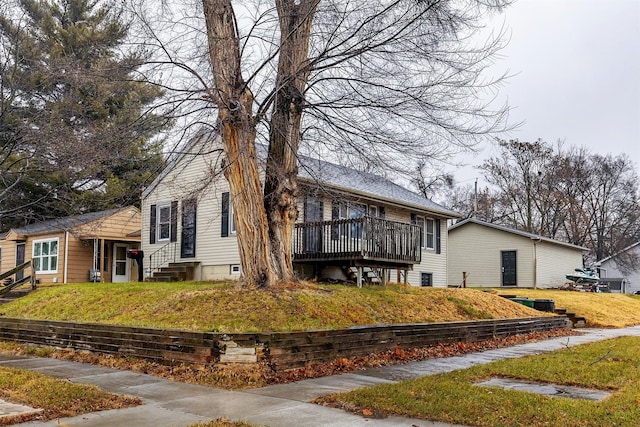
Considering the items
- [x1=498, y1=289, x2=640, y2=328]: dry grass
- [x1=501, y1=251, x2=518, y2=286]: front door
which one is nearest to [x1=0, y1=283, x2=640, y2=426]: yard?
[x1=498, y1=289, x2=640, y2=328]: dry grass

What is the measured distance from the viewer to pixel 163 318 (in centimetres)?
1059

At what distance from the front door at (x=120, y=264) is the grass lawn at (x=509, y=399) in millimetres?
20511

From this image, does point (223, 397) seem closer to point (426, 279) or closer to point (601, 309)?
point (601, 309)

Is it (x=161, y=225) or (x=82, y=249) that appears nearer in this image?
(x=161, y=225)

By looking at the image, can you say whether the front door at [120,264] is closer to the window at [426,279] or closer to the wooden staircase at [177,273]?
the wooden staircase at [177,273]

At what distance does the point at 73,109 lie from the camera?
18.0 m

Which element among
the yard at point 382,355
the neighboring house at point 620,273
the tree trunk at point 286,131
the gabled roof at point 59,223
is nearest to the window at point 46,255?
the gabled roof at point 59,223

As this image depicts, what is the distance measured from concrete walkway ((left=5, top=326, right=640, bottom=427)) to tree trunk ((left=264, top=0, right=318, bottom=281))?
13.6 feet

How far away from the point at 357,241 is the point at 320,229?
1457 millimetres

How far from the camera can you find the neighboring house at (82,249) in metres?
25.1

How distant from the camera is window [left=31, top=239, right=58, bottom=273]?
25.7 m

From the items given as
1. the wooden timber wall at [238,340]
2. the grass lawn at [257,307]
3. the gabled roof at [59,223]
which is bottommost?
the wooden timber wall at [238,340]

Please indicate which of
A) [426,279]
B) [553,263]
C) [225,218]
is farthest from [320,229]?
[553,263]

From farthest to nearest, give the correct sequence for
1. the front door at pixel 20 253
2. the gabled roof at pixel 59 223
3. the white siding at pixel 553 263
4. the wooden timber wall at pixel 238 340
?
the white siding at pixel 553 263 → the front door at pixel 20 253 → the gabled roof at pixel 59 223 → the wooden timber wall at pixel 238 340
